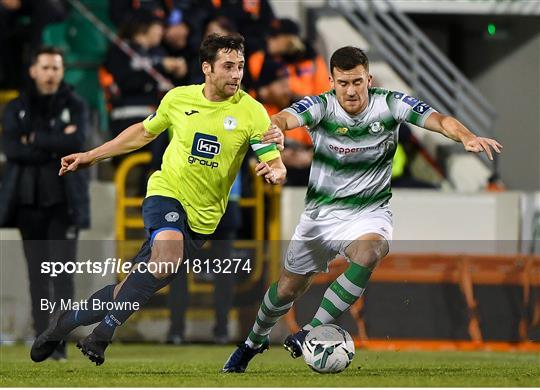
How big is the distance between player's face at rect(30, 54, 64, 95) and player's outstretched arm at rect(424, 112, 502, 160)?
3651 mm

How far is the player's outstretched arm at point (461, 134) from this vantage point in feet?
30.0

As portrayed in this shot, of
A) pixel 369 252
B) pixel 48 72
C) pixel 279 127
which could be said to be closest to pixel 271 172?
pixel 279 127

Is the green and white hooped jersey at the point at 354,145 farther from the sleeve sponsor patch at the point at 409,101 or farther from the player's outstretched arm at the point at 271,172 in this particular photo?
the player's outstretched arm at the point at 271,172

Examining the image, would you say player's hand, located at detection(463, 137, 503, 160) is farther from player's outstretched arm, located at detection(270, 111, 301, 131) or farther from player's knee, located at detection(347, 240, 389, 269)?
player's outstretched arm, located at detection(270, 111, 301, 131)

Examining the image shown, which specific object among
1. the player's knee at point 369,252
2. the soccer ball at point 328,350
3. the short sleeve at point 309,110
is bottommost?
the soccer ball at point 328,350

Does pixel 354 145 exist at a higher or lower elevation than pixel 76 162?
higher

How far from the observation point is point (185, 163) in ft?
32.7

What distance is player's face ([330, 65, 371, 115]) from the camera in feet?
32.2

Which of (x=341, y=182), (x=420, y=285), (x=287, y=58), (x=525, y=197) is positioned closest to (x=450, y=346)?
(x=420, y=285)

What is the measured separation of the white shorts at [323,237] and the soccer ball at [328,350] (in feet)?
2.06

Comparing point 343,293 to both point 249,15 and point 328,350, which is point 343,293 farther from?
point 249,15

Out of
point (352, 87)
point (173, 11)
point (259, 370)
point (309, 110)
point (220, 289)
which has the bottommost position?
point (259, 370)

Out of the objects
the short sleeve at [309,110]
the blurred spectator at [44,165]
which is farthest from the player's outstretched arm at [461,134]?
the blurred spectator at [44,165]

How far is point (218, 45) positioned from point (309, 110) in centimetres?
69
